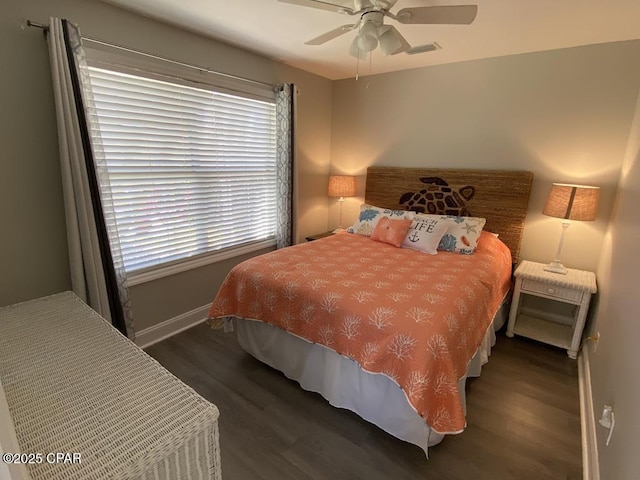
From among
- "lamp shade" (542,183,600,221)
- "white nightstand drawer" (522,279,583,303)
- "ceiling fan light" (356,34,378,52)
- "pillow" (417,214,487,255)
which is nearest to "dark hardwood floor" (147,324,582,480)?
"white nightstand drawer" (522,279,583,303)

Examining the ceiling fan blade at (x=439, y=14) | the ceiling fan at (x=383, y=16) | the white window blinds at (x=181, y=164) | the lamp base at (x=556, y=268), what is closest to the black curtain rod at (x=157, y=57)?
the white window blinds at (x=181, y=164)

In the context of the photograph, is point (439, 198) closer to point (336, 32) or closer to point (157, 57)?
point (336, 32)

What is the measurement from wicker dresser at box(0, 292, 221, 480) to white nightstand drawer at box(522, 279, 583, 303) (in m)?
2.58

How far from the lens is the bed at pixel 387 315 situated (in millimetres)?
1535

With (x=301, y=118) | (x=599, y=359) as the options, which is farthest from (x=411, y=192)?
(x=599, y=359)

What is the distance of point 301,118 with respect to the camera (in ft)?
11.8

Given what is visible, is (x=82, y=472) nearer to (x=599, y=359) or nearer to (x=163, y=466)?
(x=163, y=466)

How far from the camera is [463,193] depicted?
3.18 m

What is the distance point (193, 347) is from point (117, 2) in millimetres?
2407

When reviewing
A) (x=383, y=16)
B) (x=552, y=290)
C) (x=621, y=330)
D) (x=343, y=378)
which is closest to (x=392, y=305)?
(x=343, y=378)

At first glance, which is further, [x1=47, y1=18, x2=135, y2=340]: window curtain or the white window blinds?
the white window blinds

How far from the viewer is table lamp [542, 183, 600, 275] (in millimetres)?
2418

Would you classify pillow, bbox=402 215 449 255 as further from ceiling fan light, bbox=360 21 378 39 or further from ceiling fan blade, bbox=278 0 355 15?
ceiling fan blade, bbox=278 0 355 15

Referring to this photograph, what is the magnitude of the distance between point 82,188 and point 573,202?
11.1 ft
